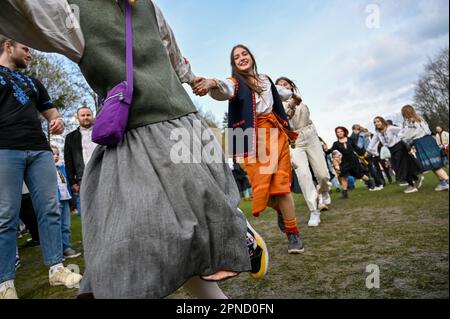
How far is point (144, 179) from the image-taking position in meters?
1.26

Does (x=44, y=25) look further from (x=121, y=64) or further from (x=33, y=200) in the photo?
(x=33, y=200)

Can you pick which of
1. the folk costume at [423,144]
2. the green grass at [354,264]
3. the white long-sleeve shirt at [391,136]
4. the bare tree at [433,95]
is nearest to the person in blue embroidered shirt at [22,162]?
the green grass at [354,264]

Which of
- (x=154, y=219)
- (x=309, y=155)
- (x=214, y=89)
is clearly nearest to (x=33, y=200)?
(x=214, y=89)

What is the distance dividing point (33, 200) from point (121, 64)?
6.38 ft

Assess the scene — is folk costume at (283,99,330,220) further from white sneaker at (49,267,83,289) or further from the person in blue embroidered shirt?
the person in blue embroidered shirt

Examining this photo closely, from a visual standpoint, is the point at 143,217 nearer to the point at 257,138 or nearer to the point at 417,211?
the point at 257,138

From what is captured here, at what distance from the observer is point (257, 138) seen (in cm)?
337

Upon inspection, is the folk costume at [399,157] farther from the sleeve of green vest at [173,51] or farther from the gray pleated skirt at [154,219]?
the gray pleated skirt at [154,219]

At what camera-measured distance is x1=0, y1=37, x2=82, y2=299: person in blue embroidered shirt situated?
8.20 feet

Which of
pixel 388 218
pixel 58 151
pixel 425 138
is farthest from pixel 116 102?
pixel 425 138

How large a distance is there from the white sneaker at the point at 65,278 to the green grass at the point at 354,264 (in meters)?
0.06

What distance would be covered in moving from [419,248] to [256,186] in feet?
4.70

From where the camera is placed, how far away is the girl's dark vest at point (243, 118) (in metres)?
3.22

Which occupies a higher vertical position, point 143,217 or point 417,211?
point 143,217
